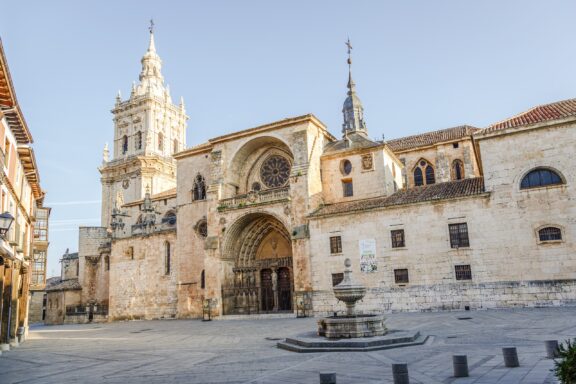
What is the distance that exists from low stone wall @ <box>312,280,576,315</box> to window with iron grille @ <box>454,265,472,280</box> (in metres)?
0.35

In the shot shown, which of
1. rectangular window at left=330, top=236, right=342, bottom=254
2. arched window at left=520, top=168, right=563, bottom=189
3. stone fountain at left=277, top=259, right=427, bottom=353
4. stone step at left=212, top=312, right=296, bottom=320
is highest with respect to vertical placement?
arched window at left=520, top=168, right=563, bottom=189

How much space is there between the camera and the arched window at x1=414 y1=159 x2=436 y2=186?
3212 cm

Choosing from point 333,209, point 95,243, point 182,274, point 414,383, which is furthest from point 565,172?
point 95,243

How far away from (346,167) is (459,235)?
8.58 meters

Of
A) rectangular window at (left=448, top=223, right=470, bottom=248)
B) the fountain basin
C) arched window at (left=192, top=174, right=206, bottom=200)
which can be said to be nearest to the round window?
rectangular window at (left=448, top=223, right=470, bottom=248)

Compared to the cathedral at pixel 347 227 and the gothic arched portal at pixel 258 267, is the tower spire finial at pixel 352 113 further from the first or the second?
the gothic arched portal at pixel 258 267

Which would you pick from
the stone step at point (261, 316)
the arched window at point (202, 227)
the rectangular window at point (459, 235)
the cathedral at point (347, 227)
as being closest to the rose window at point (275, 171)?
the cathedral at point (347, 227)

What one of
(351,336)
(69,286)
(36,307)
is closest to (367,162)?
(351,336)

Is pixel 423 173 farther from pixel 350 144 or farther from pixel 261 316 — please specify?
pixel 261 316

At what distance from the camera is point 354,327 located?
11.7m

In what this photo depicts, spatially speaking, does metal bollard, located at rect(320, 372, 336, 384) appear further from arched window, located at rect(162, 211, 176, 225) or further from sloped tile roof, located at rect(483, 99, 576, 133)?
arched window, located at rect(162, 211, 176, 225)

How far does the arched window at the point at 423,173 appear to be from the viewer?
32.1 m

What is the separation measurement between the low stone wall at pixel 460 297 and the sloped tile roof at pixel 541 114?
7.21 m

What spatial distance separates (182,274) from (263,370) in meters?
23.8
